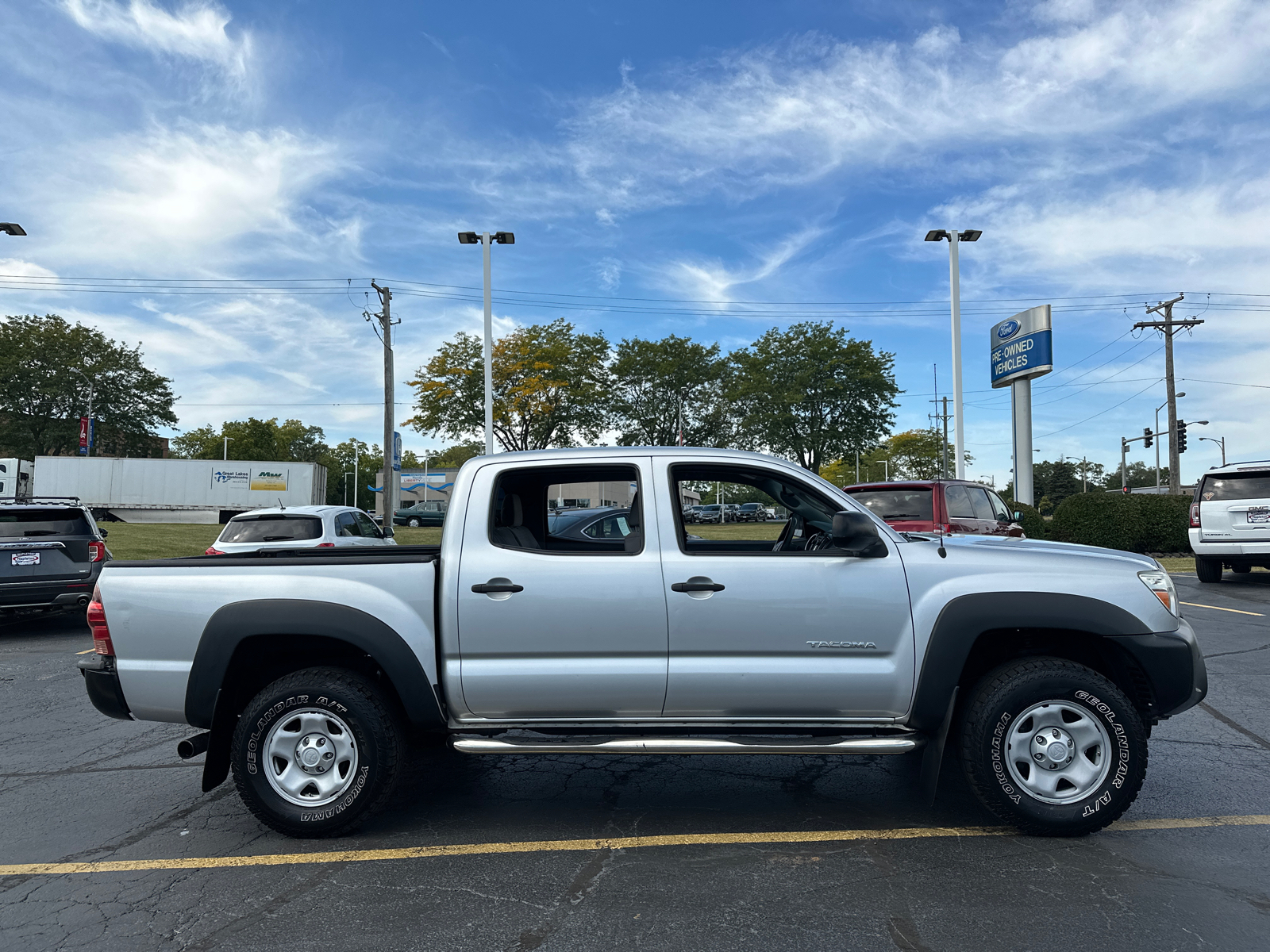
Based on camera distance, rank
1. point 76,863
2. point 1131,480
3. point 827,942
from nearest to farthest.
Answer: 1. point 827,942
2. point 76,863
3. point 1131,480

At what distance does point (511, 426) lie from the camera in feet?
126

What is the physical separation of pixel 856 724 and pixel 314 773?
8.39ft

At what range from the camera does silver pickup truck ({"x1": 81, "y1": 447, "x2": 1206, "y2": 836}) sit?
382 cm

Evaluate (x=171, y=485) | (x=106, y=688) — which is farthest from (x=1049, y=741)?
(x=171, y=485)

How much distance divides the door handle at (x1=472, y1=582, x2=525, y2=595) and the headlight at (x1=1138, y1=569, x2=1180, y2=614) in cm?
291

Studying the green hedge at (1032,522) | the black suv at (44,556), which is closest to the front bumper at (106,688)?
the black suv at (44,556)

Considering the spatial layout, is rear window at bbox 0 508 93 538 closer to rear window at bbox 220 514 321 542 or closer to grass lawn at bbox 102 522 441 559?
rear window at bbox 220 514 321 542

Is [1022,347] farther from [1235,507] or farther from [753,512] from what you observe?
[753,512]

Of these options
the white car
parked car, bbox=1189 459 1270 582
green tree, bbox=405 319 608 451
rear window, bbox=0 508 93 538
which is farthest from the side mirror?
green tree, bbox=405 319 608 451

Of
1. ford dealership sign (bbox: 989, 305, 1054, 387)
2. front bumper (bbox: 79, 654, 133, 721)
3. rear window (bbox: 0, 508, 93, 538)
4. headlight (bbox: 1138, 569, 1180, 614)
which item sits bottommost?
front bumper (bbox: 79, 654, 133, 721)

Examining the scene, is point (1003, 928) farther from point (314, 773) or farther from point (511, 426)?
point (511, 426)

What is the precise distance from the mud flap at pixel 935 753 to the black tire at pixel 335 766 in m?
2.50

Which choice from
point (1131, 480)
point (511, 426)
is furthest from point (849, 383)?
point (1131, 480)

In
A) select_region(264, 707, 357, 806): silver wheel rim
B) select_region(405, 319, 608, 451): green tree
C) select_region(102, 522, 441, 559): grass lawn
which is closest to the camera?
select_region(264, 707, 357, 806): silver wheel rim
